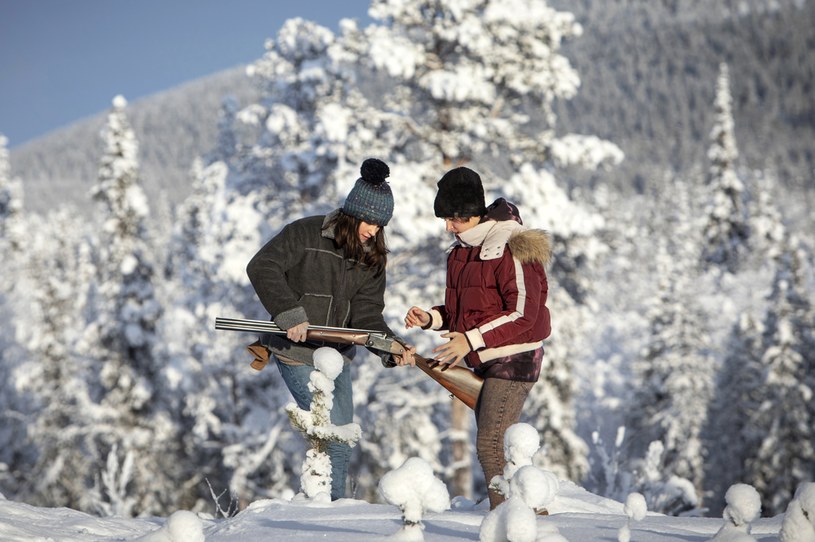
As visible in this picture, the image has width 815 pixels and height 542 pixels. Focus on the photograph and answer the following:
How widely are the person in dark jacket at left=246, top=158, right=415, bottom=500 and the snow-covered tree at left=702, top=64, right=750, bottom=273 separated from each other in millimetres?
50325

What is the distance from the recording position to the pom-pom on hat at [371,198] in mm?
4543

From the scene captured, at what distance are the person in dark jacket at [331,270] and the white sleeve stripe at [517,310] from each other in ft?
2.06

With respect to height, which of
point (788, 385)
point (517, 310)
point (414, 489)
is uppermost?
point (517, 310)

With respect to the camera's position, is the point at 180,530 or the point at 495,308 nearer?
the point at 180,530

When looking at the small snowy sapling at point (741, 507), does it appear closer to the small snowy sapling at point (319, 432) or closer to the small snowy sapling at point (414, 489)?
the small snowy sapling at point (414, 489)

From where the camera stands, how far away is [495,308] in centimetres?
432

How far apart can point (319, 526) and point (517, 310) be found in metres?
1.54

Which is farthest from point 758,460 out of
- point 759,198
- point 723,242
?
point 759,198

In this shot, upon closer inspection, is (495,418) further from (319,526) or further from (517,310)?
(319,526)

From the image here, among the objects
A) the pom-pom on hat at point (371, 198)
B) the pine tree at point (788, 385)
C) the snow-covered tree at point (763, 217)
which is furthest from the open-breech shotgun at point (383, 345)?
the snow-covered tree at point (763, 217)

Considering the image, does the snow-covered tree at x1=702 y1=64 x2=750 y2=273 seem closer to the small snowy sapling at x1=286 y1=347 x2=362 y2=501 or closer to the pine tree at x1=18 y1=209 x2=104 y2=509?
the pine tree at x1=18 y1=209 x2=104 y2=509

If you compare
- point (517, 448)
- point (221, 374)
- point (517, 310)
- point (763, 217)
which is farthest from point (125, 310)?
point (763, 217)

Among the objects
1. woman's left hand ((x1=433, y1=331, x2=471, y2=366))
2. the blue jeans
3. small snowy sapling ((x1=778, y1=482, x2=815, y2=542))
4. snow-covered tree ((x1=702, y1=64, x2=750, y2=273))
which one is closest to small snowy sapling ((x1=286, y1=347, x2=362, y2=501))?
the blue jeans

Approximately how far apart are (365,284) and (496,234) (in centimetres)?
93
